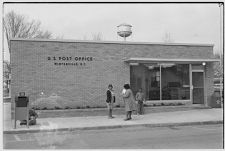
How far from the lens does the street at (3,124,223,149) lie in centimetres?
927

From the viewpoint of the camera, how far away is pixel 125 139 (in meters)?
10.4

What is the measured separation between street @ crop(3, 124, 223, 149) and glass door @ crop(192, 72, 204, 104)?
640cm

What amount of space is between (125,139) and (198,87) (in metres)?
10.3

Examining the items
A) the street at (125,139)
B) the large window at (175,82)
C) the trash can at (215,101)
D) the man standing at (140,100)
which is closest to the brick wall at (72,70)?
the large window at (175,82)

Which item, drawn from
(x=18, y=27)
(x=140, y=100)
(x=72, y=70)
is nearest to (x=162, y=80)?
(x=140, y=100)

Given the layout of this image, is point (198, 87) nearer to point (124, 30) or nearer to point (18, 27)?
point (124, 30)

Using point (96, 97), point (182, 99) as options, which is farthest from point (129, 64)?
point (182, 99)

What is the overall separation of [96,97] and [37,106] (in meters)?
2.94

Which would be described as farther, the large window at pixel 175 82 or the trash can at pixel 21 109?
the large window at pixel 175 82

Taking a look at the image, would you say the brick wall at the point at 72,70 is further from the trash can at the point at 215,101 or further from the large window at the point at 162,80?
the trash can at the point at 215,101

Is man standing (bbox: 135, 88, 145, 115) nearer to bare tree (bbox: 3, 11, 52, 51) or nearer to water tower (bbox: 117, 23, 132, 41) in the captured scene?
water tower (bbox: 117, 23, 132, 41)

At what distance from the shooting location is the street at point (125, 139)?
927cm

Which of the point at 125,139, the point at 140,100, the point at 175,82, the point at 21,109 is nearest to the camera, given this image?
the point at 125,139

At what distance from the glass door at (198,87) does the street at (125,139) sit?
6398 millimetres
